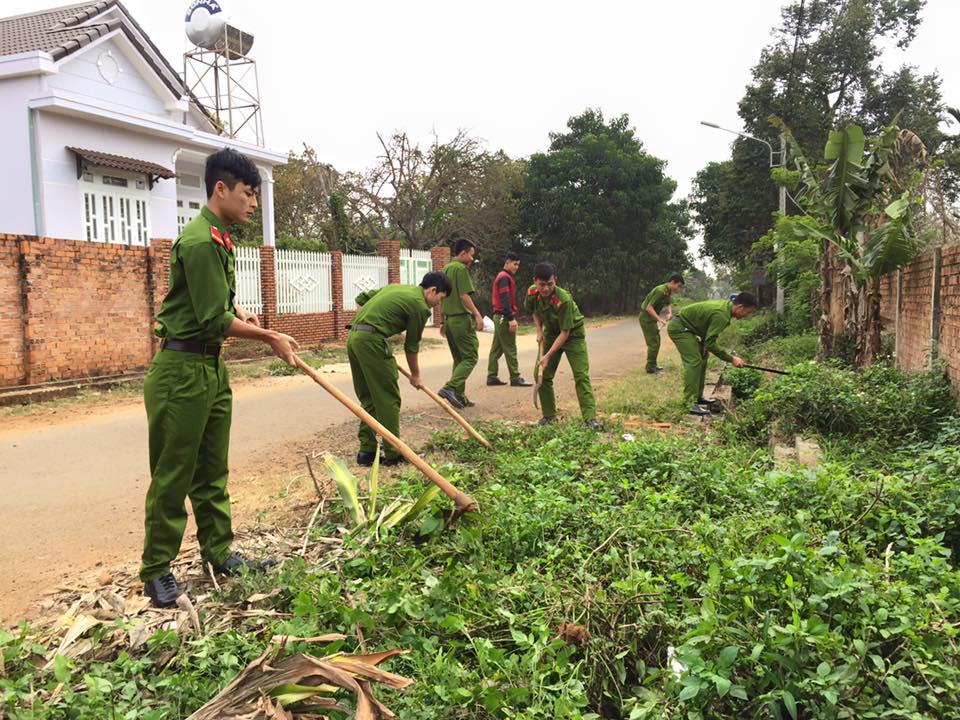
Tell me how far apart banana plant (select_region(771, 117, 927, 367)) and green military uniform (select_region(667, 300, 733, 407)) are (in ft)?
5.51

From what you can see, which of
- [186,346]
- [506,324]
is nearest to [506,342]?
[506,324]

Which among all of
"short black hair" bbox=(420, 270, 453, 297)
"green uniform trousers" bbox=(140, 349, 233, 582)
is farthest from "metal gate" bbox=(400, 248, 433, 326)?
"green uniform trousers" bbox=(140, 349, 233, 582)

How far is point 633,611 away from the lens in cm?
276

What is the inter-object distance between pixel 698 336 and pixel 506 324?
2777 millimetres

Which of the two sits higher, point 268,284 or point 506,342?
point 268,284

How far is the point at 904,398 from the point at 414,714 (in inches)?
→ 216

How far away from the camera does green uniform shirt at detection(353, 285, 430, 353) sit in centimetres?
590

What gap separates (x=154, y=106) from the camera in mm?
16984

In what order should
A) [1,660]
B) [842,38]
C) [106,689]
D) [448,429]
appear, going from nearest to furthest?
[106,689] → [1,660] → [448,429] → [842,38]

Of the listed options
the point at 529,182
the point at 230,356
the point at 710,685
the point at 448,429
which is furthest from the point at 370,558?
the point at 529,182

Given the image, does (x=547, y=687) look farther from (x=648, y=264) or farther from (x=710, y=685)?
(x=648, y=264)

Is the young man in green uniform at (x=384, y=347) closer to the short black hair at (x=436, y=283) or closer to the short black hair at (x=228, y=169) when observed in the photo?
the short black hair at (x=436, y=283)

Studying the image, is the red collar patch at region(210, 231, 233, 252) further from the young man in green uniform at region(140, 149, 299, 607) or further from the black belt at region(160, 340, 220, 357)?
the black belt at region(160, 340, 220, 357)

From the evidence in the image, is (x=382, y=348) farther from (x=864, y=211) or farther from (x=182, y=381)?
(x=864, y=211)
